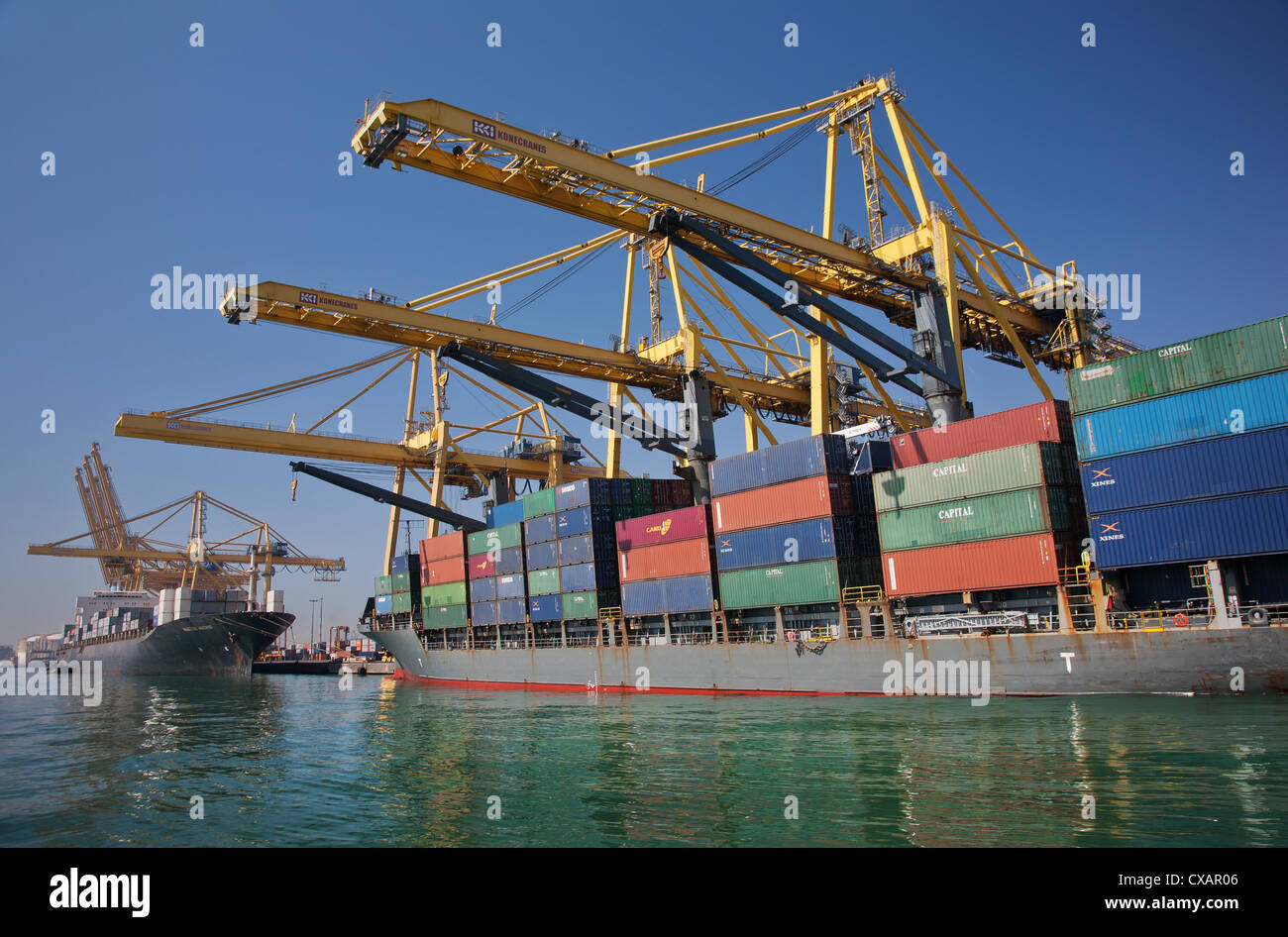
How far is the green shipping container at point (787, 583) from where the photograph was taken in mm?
31547

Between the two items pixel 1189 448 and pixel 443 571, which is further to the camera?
pixel 443 571

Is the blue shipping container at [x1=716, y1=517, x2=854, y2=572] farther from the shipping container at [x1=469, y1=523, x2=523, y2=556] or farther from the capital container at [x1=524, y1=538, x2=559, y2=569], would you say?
the shipping container at [x1=469, y1=523, x2=523, y2=556]

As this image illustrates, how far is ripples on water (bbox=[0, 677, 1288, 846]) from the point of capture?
12.2m

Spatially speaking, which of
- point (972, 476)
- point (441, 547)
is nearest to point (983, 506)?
point (972, 476)

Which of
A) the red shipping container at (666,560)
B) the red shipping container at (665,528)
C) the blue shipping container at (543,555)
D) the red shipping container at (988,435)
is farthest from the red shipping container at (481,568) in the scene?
the red shipping container at (988,435)

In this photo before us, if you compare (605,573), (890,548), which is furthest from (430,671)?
(890,548)

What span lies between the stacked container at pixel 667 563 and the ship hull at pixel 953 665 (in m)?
2.17

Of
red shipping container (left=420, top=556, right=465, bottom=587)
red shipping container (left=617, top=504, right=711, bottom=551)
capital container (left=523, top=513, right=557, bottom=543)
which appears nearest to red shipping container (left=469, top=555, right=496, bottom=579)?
red shipping container (left=420, top=556, right=465, bottom=587)

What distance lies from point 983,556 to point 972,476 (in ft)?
9.43

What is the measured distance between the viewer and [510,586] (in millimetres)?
48781

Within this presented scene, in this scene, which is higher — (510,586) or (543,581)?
(543,581)

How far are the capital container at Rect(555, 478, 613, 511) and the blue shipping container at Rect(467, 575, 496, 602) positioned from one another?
8.41m

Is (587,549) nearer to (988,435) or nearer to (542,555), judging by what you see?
(542,555)
